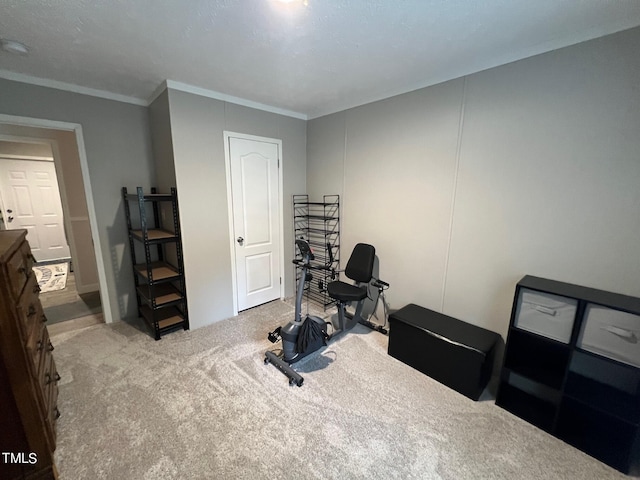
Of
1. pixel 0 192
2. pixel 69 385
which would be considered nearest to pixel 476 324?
pixel 69 385

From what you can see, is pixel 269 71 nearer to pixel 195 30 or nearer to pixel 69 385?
pixel 195 30

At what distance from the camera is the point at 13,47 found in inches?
69.8

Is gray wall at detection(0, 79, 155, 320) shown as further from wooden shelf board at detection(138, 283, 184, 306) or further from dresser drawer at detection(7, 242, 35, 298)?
dresser drawer at detection(7, 242, 35, 298)

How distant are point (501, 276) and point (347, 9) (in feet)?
7.05

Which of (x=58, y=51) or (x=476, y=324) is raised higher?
(x=58, y=51)

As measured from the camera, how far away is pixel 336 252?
11.3 feet

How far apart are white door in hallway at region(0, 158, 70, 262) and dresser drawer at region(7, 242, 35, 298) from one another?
5003 millimetres

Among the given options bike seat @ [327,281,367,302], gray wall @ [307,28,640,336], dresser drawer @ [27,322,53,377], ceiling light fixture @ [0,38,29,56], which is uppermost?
ceiling light fixture @ [0,38,29,56]

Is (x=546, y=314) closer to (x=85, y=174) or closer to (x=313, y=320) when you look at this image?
(x=313, y=320)

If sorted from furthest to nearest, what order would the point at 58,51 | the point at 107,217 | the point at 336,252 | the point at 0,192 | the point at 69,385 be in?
1. the point at 0,192
2. the point at 336,252
3. the point at 107,217
4. the point at 69,385
5. the point at 58,51

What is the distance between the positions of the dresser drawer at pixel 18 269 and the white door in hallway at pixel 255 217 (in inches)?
64.6

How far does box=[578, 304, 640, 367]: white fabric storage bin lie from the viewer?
1.40m

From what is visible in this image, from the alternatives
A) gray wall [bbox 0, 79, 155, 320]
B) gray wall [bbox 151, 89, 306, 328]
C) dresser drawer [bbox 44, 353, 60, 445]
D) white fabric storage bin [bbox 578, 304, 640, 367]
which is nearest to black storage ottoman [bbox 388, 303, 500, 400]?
white fabric storage bin [bbox 578, 304, 640, 367]

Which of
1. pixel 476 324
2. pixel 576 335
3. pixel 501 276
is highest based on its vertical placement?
pixel 501 276
